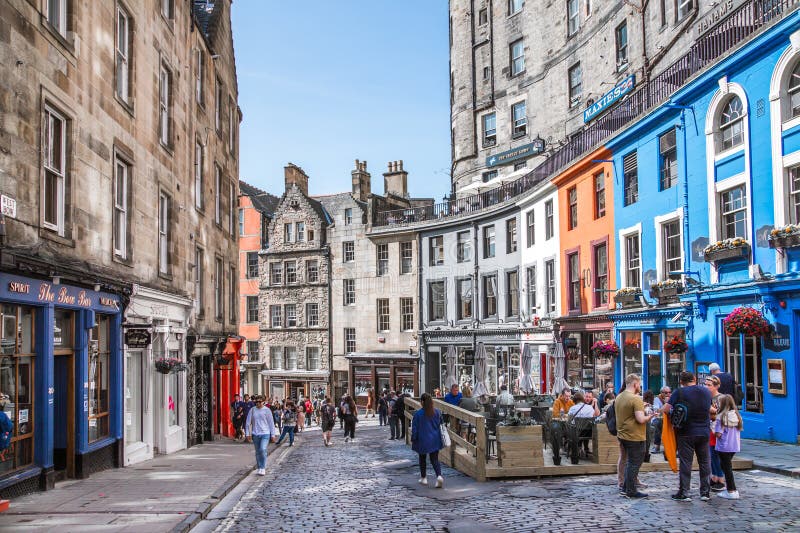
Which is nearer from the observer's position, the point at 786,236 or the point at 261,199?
the point at 786,236

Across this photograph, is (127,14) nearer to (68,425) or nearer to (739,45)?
(68,425)

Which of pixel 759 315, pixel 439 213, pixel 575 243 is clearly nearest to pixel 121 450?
pixel 759 315

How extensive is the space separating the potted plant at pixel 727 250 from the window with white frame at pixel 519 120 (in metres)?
23.2

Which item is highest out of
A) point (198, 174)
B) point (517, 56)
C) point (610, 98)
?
point (517, 56)

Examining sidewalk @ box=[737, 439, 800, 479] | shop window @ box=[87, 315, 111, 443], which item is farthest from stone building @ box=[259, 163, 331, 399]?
sidewalk @ box=[737, 439, 800, 479]

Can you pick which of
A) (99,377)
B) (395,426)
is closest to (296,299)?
(395,426)

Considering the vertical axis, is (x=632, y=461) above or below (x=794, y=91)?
below

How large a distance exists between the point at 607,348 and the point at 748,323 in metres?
8.37

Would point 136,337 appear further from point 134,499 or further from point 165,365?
point 134,499

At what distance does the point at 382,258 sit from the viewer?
4769cm

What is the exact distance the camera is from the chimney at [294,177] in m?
52.0

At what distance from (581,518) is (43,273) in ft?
28.6

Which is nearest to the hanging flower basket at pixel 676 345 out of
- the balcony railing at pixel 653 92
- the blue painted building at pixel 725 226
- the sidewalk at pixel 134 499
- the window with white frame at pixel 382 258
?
the blue painted building at pixel 725 226

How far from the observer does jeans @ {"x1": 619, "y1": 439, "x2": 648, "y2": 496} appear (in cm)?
1114
